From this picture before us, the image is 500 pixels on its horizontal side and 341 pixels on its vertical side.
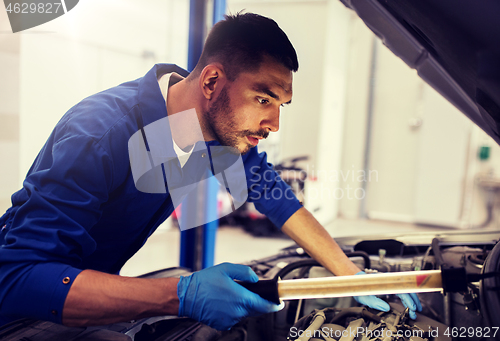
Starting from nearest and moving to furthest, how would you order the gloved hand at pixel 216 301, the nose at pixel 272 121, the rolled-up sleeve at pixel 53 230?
the rolled-up sleeve at pixel 53 230
the gloved hand at pixel 216 301
the nose at pixel 272 121

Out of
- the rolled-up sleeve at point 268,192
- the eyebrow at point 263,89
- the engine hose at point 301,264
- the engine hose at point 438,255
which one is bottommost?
the engine hose at point 301,264

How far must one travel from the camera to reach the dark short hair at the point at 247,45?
96cm

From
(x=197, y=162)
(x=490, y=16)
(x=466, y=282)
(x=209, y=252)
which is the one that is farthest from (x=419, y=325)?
(x=209, y=252)

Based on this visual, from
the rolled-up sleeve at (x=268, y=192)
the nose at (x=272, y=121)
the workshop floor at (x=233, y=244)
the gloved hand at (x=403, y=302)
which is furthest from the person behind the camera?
the workshop floor at (x=233, y=244)

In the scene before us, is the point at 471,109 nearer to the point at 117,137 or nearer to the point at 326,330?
the point at 326,330

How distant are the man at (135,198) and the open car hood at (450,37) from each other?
0.30 metres

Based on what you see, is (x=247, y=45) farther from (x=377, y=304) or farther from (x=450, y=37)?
(x=377, y=304)

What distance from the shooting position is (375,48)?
467 cm

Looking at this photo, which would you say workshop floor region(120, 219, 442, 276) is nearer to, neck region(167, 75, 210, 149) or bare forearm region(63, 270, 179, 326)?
neck region(167, 75, 210, 149)

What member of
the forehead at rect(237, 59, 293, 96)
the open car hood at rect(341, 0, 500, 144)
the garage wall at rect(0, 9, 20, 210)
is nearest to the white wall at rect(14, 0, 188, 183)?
the garage wall at rect(0, 9, 20, 210)

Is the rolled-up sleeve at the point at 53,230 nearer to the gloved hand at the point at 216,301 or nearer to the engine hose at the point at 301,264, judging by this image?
the gloved hand at the point at 216,301

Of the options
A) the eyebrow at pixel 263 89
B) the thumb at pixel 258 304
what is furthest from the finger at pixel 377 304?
the eyebrow at pixel 263 89

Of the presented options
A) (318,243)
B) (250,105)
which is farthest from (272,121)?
(318,243)

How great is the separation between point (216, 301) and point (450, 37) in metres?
0.84
